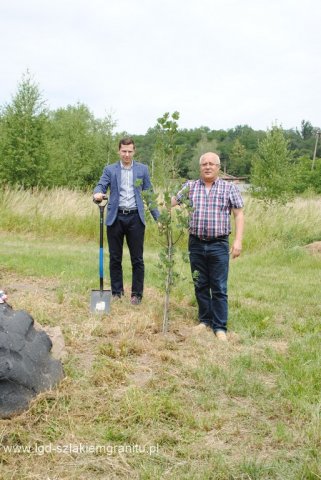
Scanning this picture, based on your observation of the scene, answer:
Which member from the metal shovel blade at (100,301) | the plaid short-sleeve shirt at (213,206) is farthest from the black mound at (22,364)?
the plaid short-sleeve shirt at (213,206)

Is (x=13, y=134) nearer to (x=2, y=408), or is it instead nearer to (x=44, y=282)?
(x=44, y=282)

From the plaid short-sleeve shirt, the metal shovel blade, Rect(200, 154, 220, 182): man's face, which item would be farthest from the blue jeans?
the metal shovel blade

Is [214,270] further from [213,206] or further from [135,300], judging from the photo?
[135,300]

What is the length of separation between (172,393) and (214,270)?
1.65 metres

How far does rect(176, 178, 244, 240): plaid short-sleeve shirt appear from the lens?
4.64 meters

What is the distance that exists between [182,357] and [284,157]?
50.2 ft

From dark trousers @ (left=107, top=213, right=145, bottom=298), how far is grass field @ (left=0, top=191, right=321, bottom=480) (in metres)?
0.33

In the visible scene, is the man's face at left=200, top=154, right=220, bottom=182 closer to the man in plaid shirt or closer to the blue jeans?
the man in plaid shirt

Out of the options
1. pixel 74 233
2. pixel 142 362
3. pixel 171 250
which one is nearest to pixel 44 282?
pixel 171 250

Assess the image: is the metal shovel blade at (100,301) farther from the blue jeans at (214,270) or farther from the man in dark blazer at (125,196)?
the blue jeans at (214,270)

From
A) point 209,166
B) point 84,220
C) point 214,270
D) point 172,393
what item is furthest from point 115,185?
point 84,220

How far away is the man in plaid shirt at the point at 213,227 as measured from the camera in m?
4.64

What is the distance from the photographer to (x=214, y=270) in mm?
4785

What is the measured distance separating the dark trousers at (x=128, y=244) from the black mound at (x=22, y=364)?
6.87 feet
